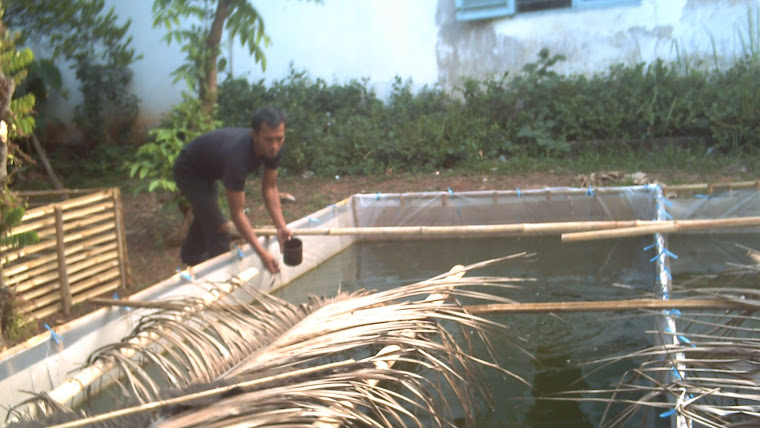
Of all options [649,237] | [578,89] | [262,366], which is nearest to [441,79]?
[578,89]

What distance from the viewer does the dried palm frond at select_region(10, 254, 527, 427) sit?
6.12 feet

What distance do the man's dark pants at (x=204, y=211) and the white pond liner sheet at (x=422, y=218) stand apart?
26 centimetres

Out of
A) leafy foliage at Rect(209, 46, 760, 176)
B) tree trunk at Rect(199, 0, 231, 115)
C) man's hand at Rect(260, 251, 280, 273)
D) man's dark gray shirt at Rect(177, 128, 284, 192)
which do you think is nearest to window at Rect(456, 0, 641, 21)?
leafy foliage at Rect(209, 46, 760, 176)

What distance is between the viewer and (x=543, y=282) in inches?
195

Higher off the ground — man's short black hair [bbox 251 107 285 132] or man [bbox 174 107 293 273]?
man's short black hair [bbox 251 107 285 132]

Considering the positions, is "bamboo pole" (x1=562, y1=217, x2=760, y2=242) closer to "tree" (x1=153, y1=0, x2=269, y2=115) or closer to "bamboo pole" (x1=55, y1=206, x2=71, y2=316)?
"bamboo pole" (x1=55, y1=206, x2=71, y2=316)

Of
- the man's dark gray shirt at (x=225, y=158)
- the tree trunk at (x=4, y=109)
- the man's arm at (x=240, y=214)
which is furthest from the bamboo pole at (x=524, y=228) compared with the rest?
the tree trunk at (x=4, y=109)

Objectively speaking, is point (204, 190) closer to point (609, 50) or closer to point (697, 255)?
point (697, 255)

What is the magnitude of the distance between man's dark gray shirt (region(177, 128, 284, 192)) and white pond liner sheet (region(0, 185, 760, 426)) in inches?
22.3

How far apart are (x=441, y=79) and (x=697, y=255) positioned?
4.07 m

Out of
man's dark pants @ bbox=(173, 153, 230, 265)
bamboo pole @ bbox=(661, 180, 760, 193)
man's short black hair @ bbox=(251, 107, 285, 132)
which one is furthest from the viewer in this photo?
bamboo pole @ bbox=(661, 180, 760, 193)

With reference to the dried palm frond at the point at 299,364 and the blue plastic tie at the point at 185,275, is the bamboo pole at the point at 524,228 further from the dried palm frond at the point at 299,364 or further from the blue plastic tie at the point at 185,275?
the dried palm frond at the point at 299,364

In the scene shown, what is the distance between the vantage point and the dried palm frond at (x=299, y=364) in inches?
73.4

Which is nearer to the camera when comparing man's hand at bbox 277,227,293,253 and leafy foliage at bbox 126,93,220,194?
man's hand at bbox 277,227,293,253
